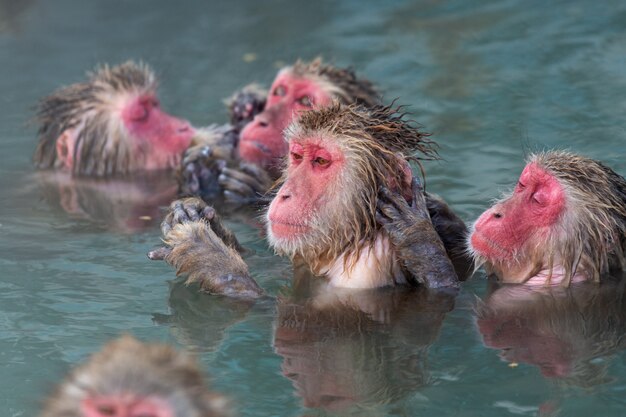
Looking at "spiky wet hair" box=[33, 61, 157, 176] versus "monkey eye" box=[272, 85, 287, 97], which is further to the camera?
"spiky wet hair" box=[33, 61, 157, 176]

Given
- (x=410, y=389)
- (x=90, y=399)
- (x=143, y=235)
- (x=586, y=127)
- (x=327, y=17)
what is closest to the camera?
(x=90, y=399)

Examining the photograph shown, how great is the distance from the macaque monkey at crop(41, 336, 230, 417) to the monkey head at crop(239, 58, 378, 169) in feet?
14.8

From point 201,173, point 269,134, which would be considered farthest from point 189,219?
point 201,173

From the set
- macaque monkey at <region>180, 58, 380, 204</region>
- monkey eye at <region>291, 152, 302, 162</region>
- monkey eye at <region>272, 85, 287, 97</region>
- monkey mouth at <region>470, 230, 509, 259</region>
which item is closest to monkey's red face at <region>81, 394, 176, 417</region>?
monkey eye at <region>291, 152, 302, 162</region>

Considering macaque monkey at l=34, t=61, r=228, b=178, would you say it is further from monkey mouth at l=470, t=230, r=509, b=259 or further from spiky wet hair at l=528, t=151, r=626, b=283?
spiky wet hair at l=528, t=151, r=626, b=283

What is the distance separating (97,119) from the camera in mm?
8898

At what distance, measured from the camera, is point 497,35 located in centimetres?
1062

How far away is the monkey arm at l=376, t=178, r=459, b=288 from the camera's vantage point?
612cm

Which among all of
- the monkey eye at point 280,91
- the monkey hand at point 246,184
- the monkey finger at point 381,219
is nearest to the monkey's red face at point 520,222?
the monkey finger at point 381,219

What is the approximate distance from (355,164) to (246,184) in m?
2.11

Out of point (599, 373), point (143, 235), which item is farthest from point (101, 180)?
point (599, 373)

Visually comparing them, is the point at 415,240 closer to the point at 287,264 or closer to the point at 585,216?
the point at 585,216

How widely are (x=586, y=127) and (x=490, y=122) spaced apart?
689mm

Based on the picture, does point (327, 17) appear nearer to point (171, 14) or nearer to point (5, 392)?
point (171, 14)
